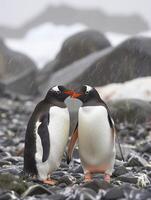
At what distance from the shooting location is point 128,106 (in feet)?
28.7

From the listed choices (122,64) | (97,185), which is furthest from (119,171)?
(122,64)

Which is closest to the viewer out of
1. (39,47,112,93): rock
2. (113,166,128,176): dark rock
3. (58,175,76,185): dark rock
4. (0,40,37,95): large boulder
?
(58,175,76,185): dark rock

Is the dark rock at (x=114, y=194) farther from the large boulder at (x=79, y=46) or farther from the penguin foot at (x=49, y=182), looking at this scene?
the large boulder at (x=79, y=46)

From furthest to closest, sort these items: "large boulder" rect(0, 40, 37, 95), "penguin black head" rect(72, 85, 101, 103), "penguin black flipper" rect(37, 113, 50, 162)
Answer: "large boulder" rect(0, 40, 37, 95), "penguin black head" rect(72, 85, 101, 103), "penguin black flipper" rect(37, 113, 50, 162)

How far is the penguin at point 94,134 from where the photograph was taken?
3836 millimetres

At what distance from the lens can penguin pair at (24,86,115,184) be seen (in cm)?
384

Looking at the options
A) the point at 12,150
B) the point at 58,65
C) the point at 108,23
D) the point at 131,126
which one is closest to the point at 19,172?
the point at 12,150

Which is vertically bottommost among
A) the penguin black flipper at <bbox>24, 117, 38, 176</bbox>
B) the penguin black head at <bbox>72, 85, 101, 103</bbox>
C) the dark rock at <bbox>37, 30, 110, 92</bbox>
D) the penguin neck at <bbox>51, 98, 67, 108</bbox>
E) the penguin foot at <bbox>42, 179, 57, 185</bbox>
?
the penguin foot at <bbox>42, 179, 57, 185</bbox>

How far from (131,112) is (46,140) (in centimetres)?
505

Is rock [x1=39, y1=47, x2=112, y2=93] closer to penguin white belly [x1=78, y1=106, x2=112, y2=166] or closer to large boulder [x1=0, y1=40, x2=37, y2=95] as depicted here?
large boulder [x1=0, y1=40, x2=37, y2=95]

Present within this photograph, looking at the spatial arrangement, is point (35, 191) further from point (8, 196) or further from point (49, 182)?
point (49, 182)

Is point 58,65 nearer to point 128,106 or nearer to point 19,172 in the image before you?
point 128,106

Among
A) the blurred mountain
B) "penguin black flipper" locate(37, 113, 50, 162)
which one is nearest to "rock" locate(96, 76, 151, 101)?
"penguin black flipper" locate(37, 113, 50, 162)

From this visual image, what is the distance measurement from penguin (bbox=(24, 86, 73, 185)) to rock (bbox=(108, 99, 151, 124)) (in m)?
4.84
